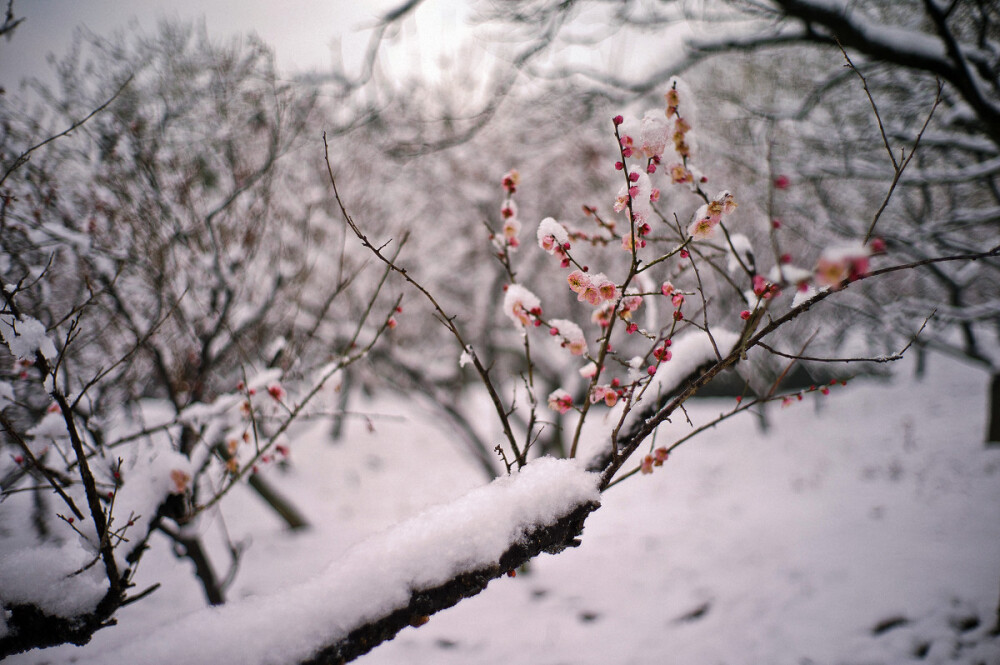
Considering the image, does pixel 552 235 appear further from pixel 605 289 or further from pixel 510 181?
pixel 510 181

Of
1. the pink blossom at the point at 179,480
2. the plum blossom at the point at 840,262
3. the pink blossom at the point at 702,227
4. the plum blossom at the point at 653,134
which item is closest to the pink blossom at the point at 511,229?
the plum blossom at the point at 653,134

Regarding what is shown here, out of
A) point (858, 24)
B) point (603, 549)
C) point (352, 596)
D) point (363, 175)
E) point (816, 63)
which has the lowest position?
point (603, 549)

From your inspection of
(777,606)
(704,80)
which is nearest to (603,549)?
(777,606)

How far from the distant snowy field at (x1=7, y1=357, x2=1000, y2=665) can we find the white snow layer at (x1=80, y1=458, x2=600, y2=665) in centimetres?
8

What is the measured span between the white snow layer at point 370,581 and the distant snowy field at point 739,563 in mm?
78

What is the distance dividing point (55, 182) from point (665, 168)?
13.1 feet

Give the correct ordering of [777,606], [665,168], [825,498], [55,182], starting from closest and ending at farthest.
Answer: [665,168]
[55,182]
[777,606]
[825,498]

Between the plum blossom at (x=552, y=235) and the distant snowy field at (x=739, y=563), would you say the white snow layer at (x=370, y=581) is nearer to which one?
the distant snowy field at (x=739, y=563)

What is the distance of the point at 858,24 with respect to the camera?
92.0 inches

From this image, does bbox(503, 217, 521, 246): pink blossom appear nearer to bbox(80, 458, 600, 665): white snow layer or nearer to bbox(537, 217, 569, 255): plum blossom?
bbox(537, 217, 569, 255): plum blossom

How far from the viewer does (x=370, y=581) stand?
1.13 m

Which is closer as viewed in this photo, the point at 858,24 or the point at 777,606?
→ the point at 858,24

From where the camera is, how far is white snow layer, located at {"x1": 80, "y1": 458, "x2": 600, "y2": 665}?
1054 mm

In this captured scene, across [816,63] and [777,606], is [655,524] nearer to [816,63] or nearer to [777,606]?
[777,606]
